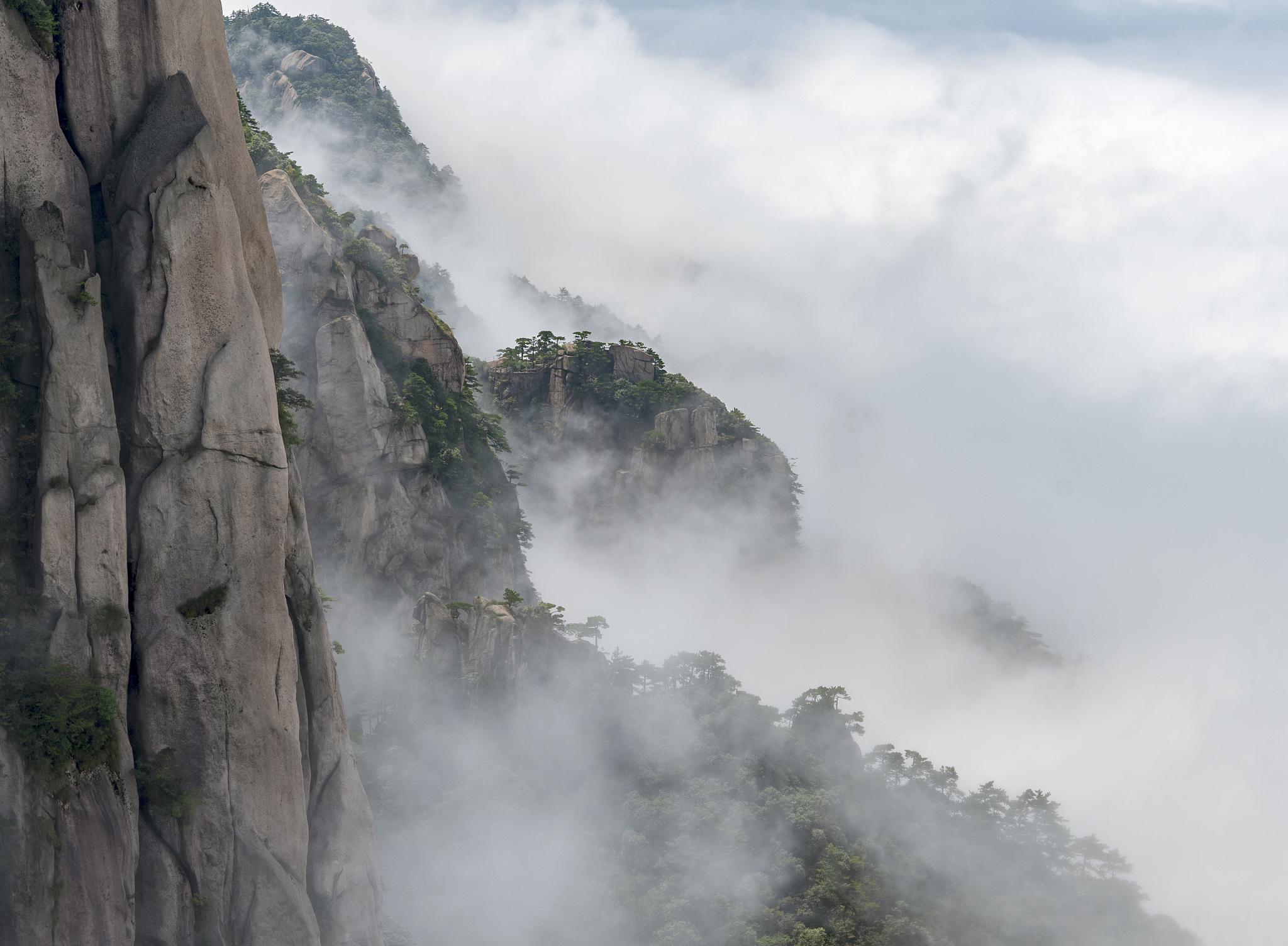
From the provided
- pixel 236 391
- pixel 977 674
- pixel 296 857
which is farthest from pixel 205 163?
pixel 977 674

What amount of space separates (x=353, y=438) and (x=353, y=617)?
10758 millimetres

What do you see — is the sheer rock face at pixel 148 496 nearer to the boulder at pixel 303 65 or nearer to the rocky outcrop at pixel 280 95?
the rocky outcrop at pixel 280 95

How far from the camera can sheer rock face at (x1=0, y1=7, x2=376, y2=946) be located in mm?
21156

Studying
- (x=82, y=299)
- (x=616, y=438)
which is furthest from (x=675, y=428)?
(x=82, y=299)

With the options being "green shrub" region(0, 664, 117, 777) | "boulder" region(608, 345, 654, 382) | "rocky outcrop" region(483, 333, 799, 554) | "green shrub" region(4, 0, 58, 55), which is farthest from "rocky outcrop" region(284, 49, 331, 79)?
"green shrub" region(0, 664, 117, 777)

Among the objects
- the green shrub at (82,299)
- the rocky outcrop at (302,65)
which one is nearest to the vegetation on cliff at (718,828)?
the green shrub at (82,299)

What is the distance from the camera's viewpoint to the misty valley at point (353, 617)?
21.6 metres

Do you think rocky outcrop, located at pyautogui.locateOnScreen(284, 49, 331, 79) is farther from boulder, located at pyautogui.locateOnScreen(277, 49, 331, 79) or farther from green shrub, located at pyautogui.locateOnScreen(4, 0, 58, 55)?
green shrub, located at pyautogui.locateOnScreen(4, 0, 58, 55)

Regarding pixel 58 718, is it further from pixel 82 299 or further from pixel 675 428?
pixel 675 428

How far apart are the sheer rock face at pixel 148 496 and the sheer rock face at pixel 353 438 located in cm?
2910

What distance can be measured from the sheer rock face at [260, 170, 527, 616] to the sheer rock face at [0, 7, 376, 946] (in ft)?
95.5

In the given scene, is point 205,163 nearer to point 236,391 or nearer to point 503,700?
point 236,391

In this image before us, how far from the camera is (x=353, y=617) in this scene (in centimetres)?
5500

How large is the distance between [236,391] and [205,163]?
5.91 metres
